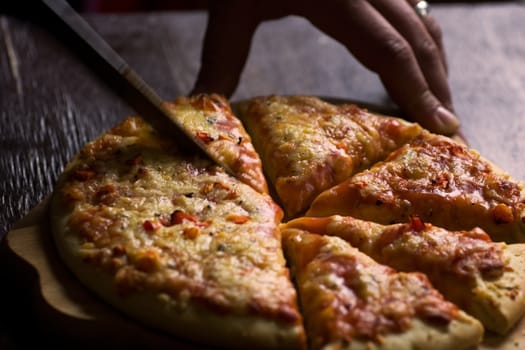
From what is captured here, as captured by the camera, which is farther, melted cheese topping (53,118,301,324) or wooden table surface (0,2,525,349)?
wooden table surface (0,2,525,349)

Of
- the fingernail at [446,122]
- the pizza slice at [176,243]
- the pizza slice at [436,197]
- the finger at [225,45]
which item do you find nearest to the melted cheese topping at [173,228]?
the pizza slice at [176,243]

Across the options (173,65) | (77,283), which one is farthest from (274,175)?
(173,65)

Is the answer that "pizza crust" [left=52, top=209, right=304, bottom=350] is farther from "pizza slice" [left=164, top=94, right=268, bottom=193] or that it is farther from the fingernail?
the fingernail

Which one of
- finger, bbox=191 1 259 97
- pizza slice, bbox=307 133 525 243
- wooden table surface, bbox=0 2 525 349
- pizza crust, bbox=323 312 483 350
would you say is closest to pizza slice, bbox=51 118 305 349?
pizza crust, bbox=323 312 483 350

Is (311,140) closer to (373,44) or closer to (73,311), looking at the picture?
(373,44)

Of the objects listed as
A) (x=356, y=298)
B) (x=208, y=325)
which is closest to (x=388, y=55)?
(x=356, y=298)

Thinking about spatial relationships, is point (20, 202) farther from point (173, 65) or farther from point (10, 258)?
point (173, 65)
